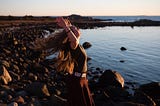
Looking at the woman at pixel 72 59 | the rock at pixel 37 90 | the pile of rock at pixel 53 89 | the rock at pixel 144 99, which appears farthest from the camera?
the rock at pixel 37 90

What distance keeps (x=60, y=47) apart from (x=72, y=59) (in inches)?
12.4

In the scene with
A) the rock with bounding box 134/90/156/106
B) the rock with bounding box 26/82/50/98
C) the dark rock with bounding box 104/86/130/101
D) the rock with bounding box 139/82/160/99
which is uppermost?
the rock with bounding box 26/82/50/98

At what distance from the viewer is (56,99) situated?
29.3 feet

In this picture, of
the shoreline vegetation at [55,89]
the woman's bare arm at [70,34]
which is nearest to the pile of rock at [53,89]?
the shoreline vegetation at [55,89]

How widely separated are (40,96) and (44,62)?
31.1 ft

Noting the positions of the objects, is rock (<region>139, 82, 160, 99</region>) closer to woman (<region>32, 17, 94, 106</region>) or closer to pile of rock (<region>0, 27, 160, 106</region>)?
pile of rock (<region>0, 27, 160, 106</region>)

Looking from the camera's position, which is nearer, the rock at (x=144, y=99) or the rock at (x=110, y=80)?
the rock at (x=144, y=99)

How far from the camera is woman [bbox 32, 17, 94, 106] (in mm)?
5137

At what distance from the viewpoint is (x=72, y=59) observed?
5309 mm

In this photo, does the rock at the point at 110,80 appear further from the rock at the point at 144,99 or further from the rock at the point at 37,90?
the rock at the point at 37,90

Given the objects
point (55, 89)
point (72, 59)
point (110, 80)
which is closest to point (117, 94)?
point (110, 80)

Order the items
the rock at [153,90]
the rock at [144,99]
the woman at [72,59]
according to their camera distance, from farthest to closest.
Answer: the rock at [153,90] < the rock at [144,99] < the woman at [72,59]

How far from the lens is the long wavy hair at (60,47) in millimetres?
5191

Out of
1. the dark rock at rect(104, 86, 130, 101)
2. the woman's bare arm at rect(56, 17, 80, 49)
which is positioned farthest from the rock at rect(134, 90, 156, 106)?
the woman's bare arm at rect(56, 17, 80, 49)
